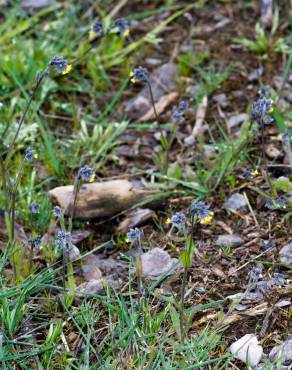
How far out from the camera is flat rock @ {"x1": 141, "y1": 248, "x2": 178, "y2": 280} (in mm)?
2707

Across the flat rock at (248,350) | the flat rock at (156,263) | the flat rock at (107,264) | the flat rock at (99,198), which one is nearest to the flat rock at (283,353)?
the flat rock at (248,350)

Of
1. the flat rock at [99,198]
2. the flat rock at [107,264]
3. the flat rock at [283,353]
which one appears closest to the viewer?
the flat rock at [283,353]

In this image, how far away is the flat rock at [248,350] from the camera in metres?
2.29

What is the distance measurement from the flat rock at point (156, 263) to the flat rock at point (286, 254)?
0.41 meters

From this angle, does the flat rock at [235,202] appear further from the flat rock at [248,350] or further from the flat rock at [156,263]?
the flat rock at [248,350]

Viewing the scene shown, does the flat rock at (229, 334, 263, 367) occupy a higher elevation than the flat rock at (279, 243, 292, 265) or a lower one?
higher

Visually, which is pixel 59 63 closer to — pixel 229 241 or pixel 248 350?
pixel 229 241

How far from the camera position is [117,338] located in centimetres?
241

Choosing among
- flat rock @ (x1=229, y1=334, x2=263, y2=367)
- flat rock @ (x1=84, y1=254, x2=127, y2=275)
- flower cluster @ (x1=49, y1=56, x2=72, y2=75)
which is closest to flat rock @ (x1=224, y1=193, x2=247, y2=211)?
flat rock @ (x1=84, y1=254, x2=127, y2=275)

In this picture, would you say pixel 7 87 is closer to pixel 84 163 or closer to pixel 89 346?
pixel 84 163

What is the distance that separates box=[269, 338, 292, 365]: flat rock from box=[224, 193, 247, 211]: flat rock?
81 centimetres

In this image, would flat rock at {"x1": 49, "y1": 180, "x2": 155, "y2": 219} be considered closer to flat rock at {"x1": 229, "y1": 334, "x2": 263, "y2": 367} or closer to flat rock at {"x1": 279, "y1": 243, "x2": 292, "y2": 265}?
flat rock at {"x1": 279, "y1": 243, "x2": 292, "y2": 265}

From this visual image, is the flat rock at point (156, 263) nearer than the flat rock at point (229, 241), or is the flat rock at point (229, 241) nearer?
the flat rock at point (156, 263)

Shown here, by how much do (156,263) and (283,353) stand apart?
0.66 meters
